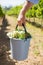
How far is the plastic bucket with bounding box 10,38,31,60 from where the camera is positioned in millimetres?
1896

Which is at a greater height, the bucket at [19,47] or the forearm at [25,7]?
the forearm at [25,7]

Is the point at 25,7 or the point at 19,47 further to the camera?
the point at 19,47

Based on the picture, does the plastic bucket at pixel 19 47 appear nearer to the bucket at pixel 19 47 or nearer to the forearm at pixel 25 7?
the bucket at pixel 19 47

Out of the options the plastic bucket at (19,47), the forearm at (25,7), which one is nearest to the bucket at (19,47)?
the plastic bucket at (19,47)

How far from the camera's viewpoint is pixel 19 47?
6.38 feet

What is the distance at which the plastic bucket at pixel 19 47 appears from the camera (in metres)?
1.90

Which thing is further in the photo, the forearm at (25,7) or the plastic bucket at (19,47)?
the plastic bucket at (19,47)

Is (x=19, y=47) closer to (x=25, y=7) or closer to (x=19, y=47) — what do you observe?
(x=19, y=47)

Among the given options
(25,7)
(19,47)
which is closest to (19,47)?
(19,47)

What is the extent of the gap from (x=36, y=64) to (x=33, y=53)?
113 cm

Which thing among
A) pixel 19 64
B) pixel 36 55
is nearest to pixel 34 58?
pixel 36 55

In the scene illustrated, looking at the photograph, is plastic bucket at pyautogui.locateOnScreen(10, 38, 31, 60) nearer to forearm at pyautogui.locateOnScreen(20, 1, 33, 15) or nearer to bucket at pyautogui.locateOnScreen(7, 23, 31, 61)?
bucket at pyautogui.locateOnScreen(7, 23, 31, 61)

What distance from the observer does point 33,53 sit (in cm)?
649

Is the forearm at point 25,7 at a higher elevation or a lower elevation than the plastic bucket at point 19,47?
higher
